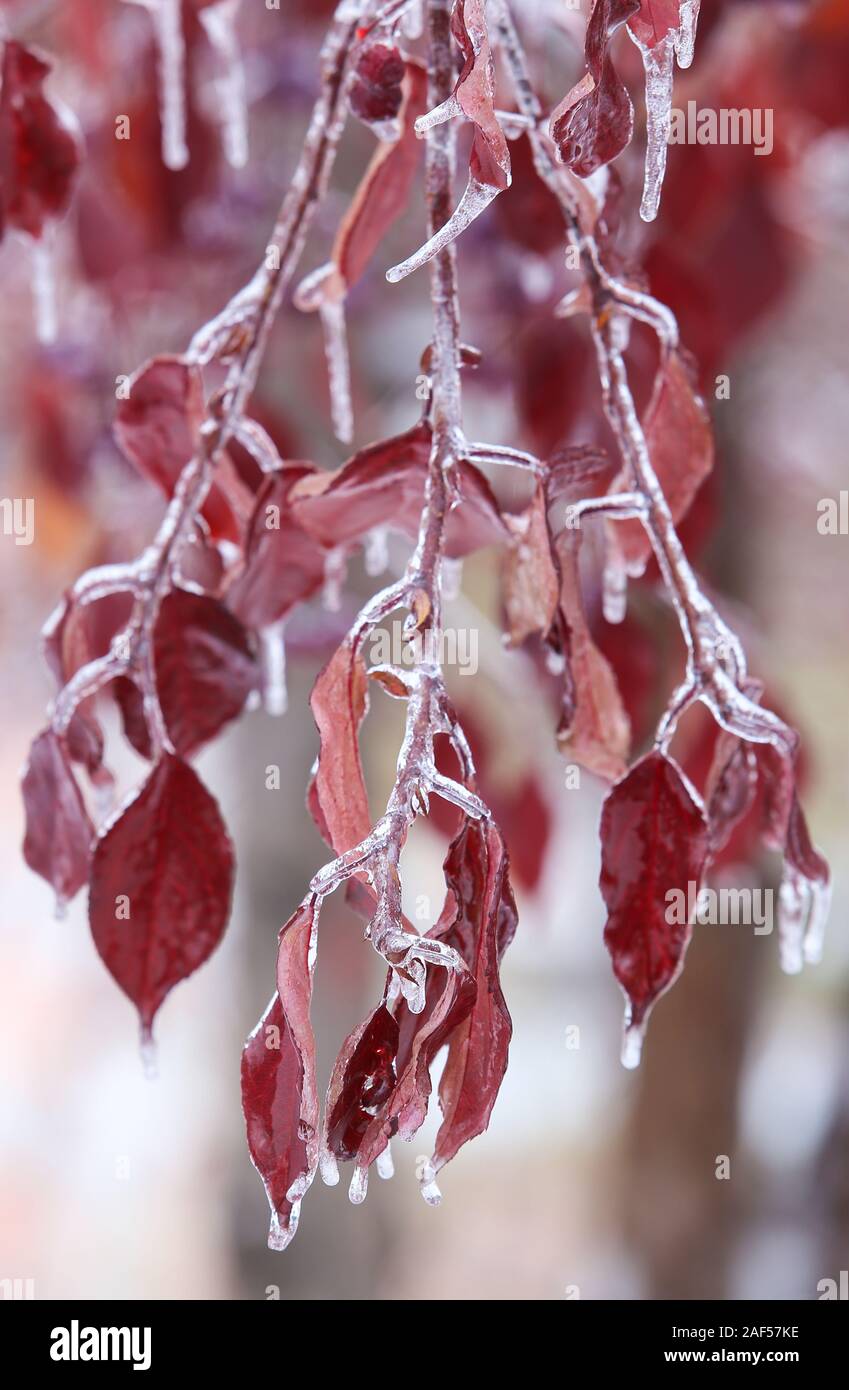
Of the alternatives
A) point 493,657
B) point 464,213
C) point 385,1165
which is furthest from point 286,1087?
point 493,657

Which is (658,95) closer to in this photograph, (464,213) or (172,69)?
(464,213)

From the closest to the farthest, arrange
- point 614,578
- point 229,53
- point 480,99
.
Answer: point 480,99 → point 614,578 → point 229,53

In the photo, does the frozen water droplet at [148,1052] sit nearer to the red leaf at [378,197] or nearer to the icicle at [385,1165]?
the icicle at [385,1165]

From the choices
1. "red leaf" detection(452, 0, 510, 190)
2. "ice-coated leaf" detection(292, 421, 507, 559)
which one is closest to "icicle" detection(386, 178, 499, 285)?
"red leaf" detection(452, 0, 510, 190)

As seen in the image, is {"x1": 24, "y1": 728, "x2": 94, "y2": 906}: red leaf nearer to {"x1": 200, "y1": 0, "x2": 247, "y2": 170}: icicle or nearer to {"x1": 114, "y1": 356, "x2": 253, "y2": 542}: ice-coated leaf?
{"x1": 114, "y1": 356, "x2": 253, "y2": 542}: ice-coated leaf

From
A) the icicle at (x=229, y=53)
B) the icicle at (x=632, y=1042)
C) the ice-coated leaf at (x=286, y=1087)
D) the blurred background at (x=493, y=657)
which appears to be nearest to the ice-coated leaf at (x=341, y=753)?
the ice-coated leaf at (x=286, y=1087)

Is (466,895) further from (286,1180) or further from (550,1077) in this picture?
(550,1077)
